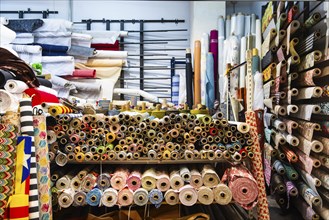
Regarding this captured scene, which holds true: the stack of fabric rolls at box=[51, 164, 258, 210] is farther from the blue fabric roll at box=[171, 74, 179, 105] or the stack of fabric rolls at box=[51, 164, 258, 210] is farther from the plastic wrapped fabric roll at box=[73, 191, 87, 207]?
the blue fabric roll at box=[171, 74, 179, 105]

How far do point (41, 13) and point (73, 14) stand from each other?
0.52 metres

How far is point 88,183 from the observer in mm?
2057

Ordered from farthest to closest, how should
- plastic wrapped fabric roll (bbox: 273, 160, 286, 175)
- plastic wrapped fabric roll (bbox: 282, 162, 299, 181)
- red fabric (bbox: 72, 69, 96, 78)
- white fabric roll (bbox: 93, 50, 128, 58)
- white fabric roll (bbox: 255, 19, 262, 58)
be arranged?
white fabric roll (bbox: 93, 50, 128, 58), red fabric (bbox: 72, 69, 96, 78), white fabric roll (bbox: 255, 19, 262, 58), plastic wrapped fabric roll (bbox: 273, 160, 286, 175), plastic wrapped fabric roll (bbox: 282, 162, 299, 181)

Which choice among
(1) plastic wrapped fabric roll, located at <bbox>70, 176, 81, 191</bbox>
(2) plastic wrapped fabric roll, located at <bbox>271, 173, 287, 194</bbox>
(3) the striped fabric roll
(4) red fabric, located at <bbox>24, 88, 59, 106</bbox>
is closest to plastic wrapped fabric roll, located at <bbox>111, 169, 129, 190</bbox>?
(1) plastic wrapped fabric roll, located at <bbox>70, 176, 81, 191</bbox>

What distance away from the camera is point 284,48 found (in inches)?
115

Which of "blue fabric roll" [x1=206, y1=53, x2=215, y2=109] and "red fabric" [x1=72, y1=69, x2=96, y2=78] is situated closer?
"blue fabric roll" [x1=206, y1=53, x2=215, y2=109]

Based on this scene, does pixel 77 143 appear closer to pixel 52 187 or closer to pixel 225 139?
pixel 52 187

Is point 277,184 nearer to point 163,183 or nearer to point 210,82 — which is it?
point 163,183

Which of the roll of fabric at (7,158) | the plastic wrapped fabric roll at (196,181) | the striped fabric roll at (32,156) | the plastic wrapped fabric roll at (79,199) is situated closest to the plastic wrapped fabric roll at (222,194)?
the plastic wrapped fabric roll at (196,181)

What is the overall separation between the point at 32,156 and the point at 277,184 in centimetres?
217

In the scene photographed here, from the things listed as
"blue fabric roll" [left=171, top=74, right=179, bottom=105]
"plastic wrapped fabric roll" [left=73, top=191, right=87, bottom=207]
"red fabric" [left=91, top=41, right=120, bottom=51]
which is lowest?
"plastic wrapped fabric roll" [left=73, top=191, right=87, bottom=207]

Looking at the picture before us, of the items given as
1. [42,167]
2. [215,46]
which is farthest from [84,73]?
[42,167]

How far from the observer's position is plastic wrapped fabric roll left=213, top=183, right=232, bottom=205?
1970 mm

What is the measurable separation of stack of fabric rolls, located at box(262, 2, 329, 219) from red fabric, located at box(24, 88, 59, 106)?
2242 millimetres
